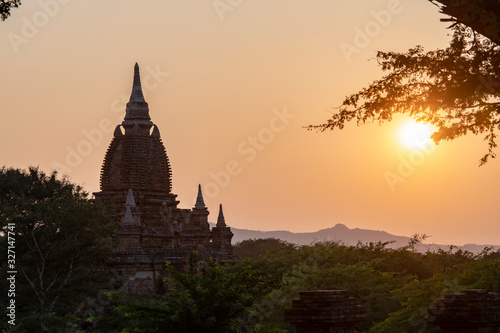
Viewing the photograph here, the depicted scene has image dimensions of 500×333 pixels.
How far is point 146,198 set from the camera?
7969 cm

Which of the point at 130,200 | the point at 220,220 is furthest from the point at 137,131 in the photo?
the point at 220,220

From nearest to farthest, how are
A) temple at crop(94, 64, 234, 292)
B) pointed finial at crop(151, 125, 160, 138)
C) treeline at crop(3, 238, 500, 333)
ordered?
treeline at crop(3, 238, 500, 333), temple at crop(94, 64, 234, 292), pointed finial at crop(151, 125, 160, 138)

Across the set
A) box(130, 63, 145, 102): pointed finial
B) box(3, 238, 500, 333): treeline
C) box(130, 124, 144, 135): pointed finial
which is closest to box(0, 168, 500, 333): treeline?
box(3, 238, 500, 333): treeline

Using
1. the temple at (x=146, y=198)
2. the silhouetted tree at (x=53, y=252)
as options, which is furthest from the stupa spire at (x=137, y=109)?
the silhouetted tree at (x=53, y=252)

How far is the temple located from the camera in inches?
2904

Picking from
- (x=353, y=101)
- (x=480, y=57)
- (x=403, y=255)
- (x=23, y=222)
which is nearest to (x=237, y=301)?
(x=353, y=101)

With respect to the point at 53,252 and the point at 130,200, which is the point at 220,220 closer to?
the point at 130,200

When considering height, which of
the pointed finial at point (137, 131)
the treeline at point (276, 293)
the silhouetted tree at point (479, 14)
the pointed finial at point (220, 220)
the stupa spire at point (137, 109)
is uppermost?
the stupa spire at point (137, 109)

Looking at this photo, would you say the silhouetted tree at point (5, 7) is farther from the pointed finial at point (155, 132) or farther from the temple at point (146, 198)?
the pointed finial at point (155, 132)

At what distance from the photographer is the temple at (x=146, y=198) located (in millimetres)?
73750

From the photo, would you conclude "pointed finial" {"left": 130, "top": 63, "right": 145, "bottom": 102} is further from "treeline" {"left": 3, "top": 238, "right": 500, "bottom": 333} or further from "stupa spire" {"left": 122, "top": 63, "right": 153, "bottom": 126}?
"treeline" {"left": 3, "top": 238, "right": 500, "bottom": 333}

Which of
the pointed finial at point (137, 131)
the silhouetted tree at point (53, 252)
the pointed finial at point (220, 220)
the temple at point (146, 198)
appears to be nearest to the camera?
the silhouetted tree at point (53, 252)

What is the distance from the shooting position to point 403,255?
62188 millimetres

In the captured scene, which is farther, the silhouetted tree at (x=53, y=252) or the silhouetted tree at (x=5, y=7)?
the silhouetted tree at (x=53, y=252)
